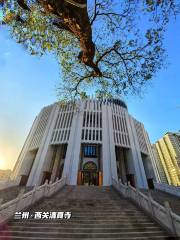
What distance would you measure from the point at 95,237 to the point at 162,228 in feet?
8.58

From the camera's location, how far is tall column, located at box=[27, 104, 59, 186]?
2442cm

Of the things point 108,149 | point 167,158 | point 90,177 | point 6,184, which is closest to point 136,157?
point 108,149

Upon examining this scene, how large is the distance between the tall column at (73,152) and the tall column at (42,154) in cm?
398

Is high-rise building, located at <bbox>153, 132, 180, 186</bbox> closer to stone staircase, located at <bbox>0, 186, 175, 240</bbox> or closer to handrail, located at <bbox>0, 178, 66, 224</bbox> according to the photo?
handrail, located at <bbox>0, 178, 66, 224</bbox>

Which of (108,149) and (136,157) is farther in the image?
(136,157)

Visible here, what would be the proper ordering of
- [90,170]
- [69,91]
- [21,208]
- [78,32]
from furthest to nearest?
1. [90,170]
2. [69,91]
3. [21,208]
4. [78,32]

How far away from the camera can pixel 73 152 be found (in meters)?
25.8

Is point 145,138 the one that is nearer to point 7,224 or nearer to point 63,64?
point 63,64

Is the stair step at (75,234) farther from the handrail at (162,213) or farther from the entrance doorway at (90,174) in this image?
the entrance doorway at (90,174)

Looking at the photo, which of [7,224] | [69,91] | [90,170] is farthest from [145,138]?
[7,224]

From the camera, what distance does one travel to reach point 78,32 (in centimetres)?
459

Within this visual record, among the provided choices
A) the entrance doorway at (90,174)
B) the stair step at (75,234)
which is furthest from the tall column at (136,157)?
the stair step at (75,234)

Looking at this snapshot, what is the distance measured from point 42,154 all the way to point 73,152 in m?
5.45

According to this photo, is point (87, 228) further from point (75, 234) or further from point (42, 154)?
point (42, 154)
